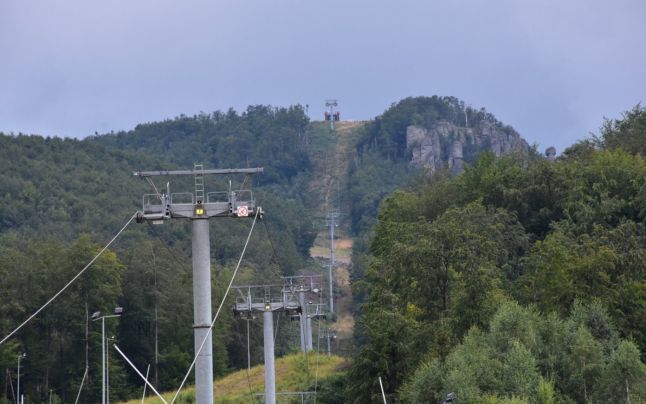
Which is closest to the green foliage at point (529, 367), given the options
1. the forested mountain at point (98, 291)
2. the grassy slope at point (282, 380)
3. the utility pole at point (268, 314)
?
the utility pole at point (268, 314)

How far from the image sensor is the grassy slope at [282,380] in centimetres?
8488

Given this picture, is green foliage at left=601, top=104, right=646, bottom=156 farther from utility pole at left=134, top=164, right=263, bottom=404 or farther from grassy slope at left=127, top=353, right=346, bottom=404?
utility pole at left=134, top=164, right=263, bottom=404

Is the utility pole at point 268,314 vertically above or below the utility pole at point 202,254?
below

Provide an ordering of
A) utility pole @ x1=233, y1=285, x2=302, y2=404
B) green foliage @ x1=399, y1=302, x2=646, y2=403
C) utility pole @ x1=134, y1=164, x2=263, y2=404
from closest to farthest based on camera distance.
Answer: utility pole @ x1=134, y1=164, x2=263, y2=404 → green foliage @ x1=399, y1=302, x2=646, y2=403 → utility pole @ x1=233, y1=285, x2=302, y2=404

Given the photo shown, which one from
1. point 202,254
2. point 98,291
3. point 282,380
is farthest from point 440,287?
point 98,291

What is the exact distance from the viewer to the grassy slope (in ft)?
278

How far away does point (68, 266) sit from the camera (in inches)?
3898

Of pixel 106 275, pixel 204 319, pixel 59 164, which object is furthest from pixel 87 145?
pixel 204 319

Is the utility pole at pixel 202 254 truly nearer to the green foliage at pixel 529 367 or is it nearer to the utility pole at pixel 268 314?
the green foliage at pixel 529 367

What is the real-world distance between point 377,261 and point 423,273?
12801mm

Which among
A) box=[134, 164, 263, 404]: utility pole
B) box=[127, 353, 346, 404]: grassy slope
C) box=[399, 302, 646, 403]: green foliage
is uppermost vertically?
box=[134, 164, 263, 404]: utility pole

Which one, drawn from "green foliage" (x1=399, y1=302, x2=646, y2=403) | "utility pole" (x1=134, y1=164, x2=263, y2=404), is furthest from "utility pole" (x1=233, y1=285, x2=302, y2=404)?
"utility pole" (x1=134, y1=164, x2=263, y2=404)

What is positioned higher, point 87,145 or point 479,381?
point 87,145

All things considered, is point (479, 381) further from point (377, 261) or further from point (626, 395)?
point (377, 261)
